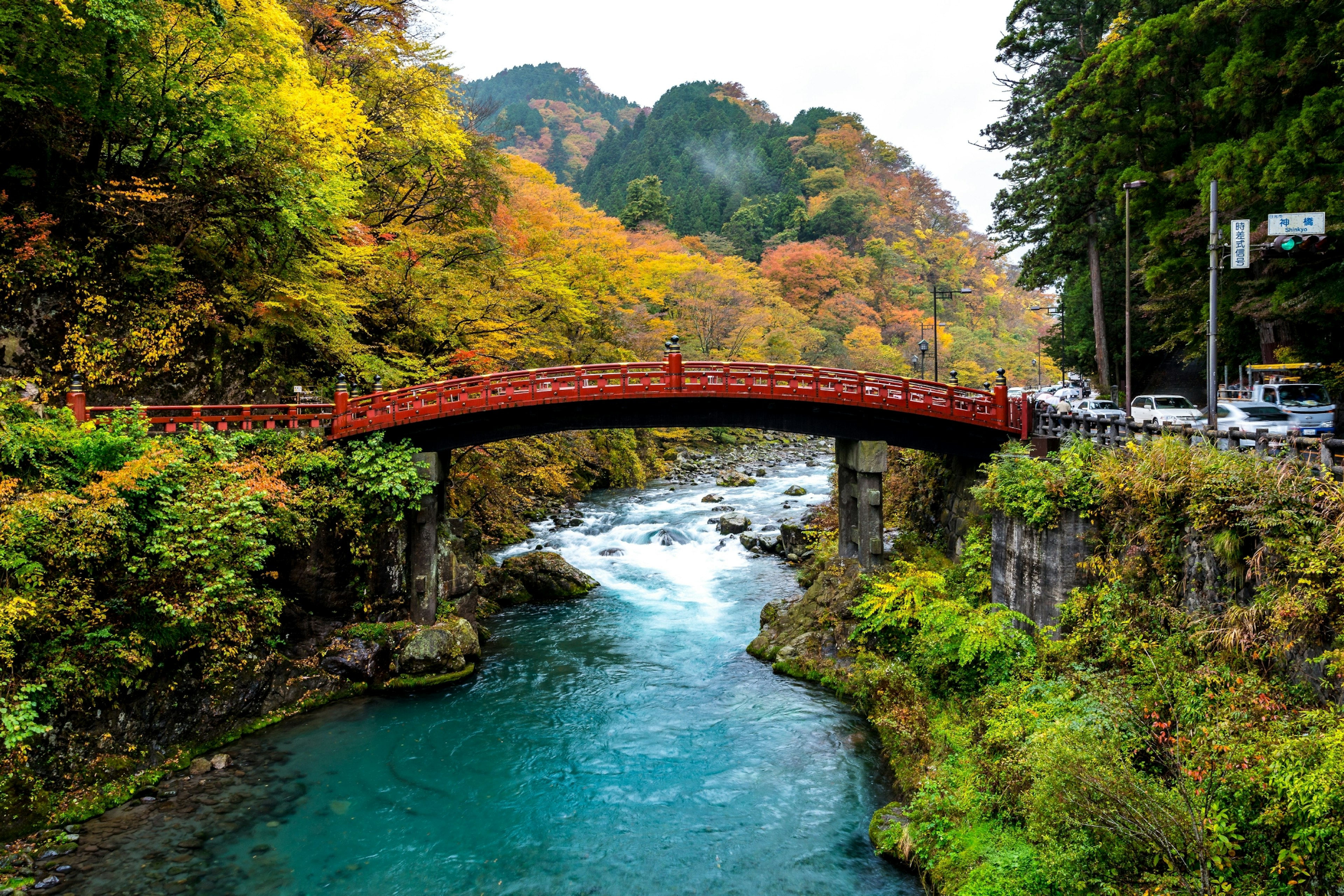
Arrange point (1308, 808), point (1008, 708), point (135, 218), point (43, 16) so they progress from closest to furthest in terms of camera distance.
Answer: point (1308, 808) → point (1008, 708) → point (43, 16) → point (135, 218)

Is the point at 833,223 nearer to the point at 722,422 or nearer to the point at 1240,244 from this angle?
the point at 722,422

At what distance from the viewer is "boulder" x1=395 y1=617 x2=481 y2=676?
59.8ft

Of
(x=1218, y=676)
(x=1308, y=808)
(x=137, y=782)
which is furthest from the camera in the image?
(x=137, y=782)

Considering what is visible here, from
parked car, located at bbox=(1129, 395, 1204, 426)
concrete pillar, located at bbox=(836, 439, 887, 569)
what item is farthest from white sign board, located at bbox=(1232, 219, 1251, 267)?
parked car, located at bbox=(1129, 395, 1204, 426)

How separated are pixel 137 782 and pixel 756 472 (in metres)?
38.3

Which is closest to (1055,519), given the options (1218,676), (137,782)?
(1218,676)

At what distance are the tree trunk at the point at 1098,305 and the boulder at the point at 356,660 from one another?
97.4 ft

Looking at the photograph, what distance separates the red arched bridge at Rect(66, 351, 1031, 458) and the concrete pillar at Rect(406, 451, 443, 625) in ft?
3.24

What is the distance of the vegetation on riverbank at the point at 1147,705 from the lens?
7.92m

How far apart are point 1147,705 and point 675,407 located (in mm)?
13839

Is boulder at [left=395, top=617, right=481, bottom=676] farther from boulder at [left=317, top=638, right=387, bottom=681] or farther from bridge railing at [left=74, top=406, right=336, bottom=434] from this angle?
bridge railing at [left=74, top=406, right=336, bottom=434]

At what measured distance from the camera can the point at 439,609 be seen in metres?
20.3

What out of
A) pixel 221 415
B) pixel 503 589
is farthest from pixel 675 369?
pixel 221 415

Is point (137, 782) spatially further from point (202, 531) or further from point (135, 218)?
point (135, 218)
